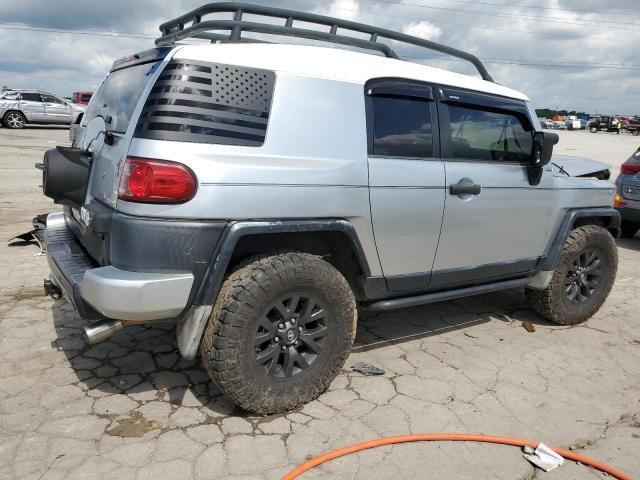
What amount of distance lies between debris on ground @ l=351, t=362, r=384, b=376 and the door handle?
1.23 meters

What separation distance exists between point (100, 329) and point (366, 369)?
168cm

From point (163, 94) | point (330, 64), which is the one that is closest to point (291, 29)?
point (330, 64)

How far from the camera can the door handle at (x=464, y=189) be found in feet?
10.7

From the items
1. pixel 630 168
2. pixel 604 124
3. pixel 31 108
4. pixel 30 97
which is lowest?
pixel 31 108

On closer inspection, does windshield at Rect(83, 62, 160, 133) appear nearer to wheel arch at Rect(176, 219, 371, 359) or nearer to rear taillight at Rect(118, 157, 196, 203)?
rear taillight at Rect(118, 157, 196, 203)

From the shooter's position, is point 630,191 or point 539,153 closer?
point 539,153

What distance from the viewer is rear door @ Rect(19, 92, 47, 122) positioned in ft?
70.6

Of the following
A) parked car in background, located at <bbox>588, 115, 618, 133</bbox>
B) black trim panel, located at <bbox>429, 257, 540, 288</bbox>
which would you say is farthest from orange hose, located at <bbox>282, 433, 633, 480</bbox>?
parked car in background, located at <bbox>588, 115, 618, 133</bbox>

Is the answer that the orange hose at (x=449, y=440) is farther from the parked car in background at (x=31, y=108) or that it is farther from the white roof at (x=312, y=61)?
the parked car in background at (x=31, y=108)

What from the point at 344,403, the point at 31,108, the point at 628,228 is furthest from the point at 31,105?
the point at 344,403

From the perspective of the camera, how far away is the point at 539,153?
3.68 m

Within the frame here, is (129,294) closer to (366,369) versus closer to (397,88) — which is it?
(366,369)

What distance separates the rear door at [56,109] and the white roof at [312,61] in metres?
22.6

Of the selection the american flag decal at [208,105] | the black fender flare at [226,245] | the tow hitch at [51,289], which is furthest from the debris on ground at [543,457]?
the tow hitch at [51,289]
